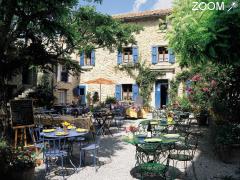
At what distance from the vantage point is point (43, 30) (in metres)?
6.76

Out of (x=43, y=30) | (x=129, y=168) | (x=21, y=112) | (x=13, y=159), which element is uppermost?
(x=43, y=30)

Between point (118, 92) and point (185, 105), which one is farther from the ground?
point (118, 92)

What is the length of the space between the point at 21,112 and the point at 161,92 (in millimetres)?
13713

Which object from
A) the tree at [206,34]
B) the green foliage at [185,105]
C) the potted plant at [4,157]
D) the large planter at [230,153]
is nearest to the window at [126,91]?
the green foliage at [185,105]

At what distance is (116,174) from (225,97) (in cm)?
671

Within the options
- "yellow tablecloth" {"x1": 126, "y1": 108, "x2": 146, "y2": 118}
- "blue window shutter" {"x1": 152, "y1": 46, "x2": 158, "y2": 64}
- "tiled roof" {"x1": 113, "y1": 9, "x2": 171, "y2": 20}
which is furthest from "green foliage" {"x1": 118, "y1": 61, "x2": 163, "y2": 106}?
"yellow tablecloth" {"x1": 126, "y1": 108, "x2": 146, "y2": 118}

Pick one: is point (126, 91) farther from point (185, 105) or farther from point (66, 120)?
point (66, 120)

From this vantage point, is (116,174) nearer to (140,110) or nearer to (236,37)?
(236,37)

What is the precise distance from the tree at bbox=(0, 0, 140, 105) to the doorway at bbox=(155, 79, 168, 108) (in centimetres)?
665

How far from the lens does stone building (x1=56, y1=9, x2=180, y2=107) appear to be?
20.0 metres

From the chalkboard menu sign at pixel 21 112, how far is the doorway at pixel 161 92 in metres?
12.8

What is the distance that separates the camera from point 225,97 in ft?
37.1

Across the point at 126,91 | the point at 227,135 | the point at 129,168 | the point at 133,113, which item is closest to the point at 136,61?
the point at 126,91

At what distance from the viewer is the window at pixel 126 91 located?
21.2 metres
